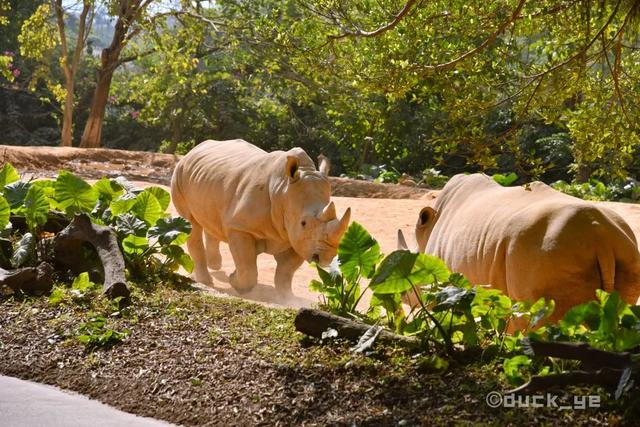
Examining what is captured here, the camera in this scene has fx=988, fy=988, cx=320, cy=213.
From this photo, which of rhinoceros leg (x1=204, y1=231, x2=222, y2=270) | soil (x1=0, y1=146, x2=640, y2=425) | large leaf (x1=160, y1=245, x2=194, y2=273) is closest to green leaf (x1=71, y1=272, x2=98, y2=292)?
soil (x1=0, y1=146, x2=640, y2=425)

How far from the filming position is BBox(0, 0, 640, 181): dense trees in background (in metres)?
6.40

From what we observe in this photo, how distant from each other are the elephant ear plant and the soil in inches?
21.4

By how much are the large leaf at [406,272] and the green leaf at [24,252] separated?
293cm

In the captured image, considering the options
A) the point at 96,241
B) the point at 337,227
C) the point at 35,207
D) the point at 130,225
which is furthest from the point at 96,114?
the point at 96,241

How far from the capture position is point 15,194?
7398 mm

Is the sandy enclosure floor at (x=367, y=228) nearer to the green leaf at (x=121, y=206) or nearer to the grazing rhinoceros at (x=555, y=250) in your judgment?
the green leaf at (x=121, y=206)

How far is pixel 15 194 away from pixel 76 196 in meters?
0.46

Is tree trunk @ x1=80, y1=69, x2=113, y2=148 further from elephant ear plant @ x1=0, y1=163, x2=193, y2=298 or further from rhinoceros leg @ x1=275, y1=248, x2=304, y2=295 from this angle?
elephant ear plant @ x1=0, y1=163, x2=193, y2=298

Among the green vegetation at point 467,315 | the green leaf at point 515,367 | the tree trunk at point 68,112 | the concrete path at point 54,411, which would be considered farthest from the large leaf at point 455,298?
the tree trunk at point 68,112

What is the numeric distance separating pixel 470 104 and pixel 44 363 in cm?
304

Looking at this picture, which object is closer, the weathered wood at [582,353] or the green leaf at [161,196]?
the weathered wood at [582,353]

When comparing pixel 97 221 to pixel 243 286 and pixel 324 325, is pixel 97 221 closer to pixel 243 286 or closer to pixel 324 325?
pixel 243 286

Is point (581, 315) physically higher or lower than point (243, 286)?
higher

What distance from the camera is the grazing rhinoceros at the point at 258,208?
8.66m
